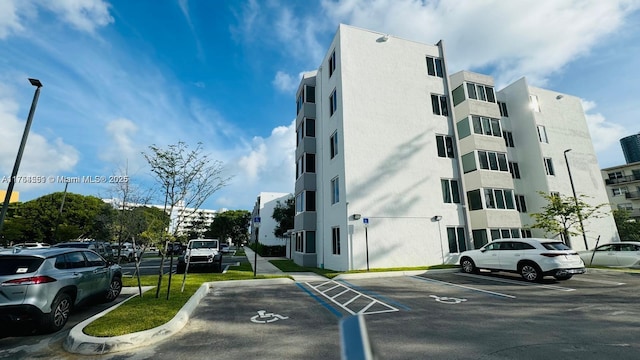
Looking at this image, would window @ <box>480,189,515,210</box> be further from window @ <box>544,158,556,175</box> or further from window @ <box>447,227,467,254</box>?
window @ <box>544,158,556,175</box>

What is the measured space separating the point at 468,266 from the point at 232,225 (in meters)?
63.3

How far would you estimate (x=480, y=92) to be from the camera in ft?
75.5

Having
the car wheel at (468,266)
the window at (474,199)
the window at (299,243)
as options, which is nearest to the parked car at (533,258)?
the car wheel at (468,266)

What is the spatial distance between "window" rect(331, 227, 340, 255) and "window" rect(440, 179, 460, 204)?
24.1 feet

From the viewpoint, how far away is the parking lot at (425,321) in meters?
5.19

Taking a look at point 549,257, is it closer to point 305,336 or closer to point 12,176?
point 305,336

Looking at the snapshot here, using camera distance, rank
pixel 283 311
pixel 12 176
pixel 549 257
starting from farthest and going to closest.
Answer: pixel 549 257
pixel 12 176
pixel 283 311

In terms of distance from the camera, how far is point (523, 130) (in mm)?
25000

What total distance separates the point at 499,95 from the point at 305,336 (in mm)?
29223

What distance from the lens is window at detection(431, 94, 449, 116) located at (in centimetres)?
2075

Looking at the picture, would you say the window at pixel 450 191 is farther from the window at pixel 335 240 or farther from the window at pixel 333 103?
the window at pixel 333 103

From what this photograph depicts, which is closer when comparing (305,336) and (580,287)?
(305,336)

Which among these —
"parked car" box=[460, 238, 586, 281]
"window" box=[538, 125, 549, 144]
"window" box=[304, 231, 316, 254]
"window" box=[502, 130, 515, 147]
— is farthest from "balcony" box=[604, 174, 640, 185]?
"window" box=[304, 231, 316, 254]

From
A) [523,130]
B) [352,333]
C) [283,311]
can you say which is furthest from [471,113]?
[352,333]
